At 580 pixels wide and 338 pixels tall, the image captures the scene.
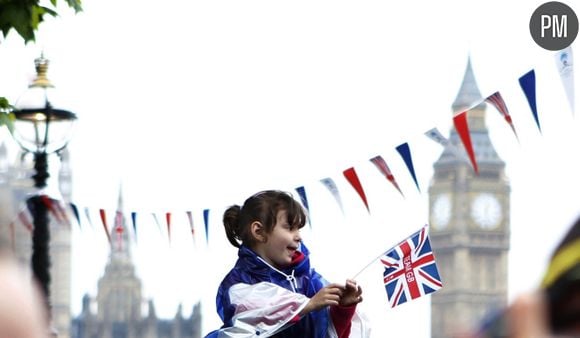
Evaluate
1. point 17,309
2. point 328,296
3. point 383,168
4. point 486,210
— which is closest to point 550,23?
point 383,168

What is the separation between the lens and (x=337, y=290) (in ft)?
13.3

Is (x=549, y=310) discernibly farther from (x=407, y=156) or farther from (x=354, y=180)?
(x=407, y=156)

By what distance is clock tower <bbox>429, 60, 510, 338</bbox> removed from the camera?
153 meters

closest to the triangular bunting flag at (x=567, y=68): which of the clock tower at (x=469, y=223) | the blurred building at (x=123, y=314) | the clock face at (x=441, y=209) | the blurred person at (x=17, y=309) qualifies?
the blurred person at (x=17, y=309)

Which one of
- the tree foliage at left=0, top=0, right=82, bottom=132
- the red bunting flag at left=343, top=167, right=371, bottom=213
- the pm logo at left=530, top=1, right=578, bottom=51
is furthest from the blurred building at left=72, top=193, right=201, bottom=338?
the tree foliage at left=0, top=0, right=82, bottom=132

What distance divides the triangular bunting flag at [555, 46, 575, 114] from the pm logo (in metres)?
8.79

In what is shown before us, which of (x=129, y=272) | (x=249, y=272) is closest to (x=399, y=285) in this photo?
(x=249, y=272)

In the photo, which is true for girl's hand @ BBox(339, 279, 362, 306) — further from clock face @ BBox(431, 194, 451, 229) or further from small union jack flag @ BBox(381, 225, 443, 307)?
clock face @ BBox(431, 194, 451, 229)

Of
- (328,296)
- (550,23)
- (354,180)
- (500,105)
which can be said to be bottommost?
(328,296)

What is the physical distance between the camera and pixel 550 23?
25.2m

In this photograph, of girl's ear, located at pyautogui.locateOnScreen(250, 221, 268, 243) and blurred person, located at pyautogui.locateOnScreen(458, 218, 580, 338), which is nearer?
blurred person, located at pyautogui.locateOnScreen(458, 218, 580, 338)

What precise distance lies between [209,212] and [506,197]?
139 m

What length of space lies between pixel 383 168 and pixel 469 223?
14357 centimetres

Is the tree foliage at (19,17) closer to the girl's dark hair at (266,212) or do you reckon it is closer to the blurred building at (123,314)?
the girl's dark hair at (266,212)
